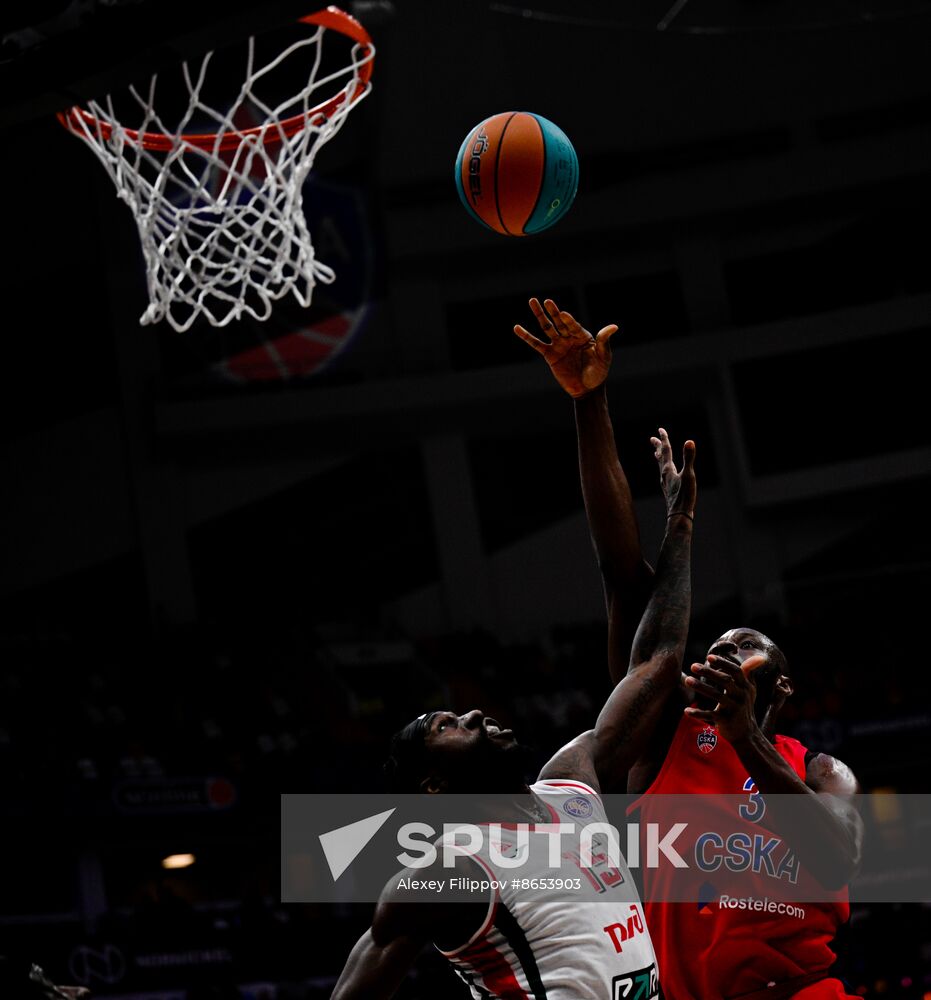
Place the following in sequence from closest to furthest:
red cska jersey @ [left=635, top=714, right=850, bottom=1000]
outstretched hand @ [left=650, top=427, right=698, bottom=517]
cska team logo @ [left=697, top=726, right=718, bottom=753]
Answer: red cska jersey @ [left=635, top=714, right=850, bottom=1000] < cska team logo @ [left=697, top=726, right=718, bottom=753] < outstretched hand @ [left=650, top=427, right=698, bottom=517]

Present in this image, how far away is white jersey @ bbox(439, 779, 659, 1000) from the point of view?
2561 mm

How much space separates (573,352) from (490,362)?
13325mm

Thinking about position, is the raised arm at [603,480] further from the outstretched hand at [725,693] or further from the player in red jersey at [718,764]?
the outstretched hand at [725,693]

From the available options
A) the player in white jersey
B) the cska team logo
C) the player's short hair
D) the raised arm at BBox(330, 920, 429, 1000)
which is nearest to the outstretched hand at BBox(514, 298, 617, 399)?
the player in white jersey

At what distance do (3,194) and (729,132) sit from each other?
29.8 feet

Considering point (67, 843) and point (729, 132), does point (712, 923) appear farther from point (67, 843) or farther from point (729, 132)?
point (729, 132)

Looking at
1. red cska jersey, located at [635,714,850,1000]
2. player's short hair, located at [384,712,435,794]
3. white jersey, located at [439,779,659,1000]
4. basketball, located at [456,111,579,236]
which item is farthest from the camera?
basketball, located at [456,111,579,236]

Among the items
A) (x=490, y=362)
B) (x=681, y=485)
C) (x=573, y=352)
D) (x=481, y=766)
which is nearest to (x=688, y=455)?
(x=681, y=485)

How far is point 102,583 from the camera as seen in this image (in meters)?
16.3

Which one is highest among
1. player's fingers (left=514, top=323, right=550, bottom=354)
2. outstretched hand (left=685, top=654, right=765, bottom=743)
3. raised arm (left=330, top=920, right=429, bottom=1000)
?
player's fingers (left=514, top=323, right=550, bottom=354)

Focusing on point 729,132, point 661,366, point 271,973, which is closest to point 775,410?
point 661,366

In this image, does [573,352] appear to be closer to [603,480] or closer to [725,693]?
[603,480]

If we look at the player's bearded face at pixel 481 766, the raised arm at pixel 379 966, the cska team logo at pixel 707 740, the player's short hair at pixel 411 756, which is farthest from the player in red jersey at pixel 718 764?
the raised arm at pixel 379 966

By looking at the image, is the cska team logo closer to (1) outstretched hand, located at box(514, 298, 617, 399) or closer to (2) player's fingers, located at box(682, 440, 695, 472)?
(2) player's fingers, located at box(682, 440, 695, 472)
